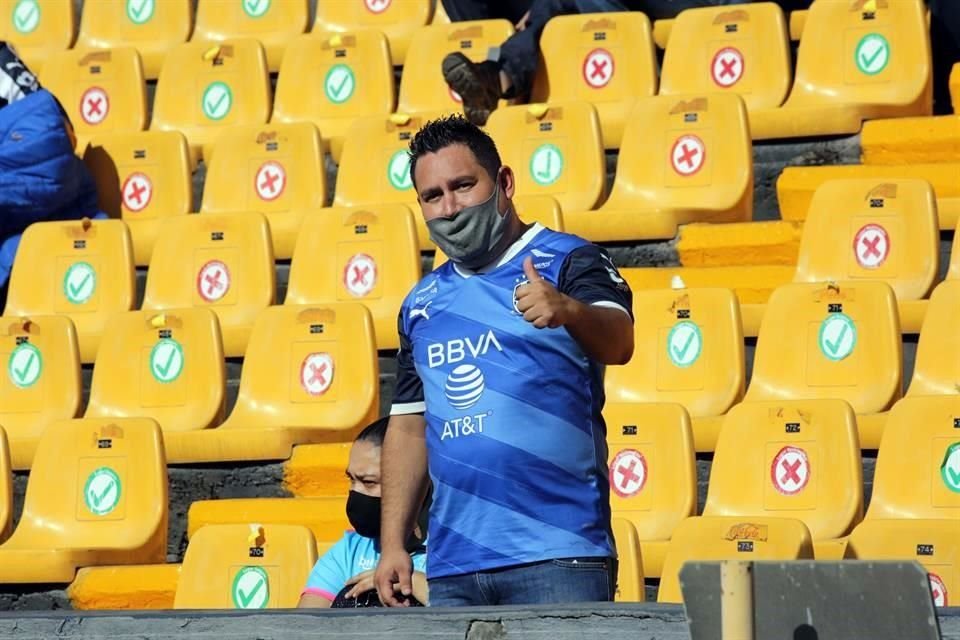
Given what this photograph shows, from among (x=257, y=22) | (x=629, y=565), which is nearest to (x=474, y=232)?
(x=629, y=565)

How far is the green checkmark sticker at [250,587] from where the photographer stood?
5168 millimetres

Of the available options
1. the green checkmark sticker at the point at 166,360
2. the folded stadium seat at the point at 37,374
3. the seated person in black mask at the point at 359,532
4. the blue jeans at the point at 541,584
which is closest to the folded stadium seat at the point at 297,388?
the green checkmark sticker at the point at 166,360

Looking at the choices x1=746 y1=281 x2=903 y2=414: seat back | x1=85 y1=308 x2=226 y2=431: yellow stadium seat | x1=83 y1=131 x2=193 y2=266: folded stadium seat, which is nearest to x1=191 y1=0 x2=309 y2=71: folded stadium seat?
x1=83 y1=131 x2=193 y2=266: folded stadium seat

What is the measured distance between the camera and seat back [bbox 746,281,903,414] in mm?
5742

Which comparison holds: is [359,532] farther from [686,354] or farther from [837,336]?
[837,336]

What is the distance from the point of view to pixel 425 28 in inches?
318

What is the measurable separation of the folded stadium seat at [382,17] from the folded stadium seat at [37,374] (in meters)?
2.45

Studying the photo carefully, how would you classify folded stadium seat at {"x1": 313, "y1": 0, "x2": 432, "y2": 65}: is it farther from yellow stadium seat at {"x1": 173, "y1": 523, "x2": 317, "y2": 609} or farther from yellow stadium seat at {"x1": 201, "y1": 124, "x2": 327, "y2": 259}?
yellow stadium seat at {"x1": 173, "y1": 523, "x2": 317, "y2": 609}

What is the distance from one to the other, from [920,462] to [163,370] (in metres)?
2.61

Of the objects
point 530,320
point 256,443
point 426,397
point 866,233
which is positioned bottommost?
point 256,443

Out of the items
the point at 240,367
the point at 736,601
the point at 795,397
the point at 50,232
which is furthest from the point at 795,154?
the point at 736,601

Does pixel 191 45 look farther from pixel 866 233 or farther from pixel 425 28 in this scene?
pixel 866 233

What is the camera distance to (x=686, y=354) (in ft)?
19.6

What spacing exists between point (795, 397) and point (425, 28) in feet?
9.35
